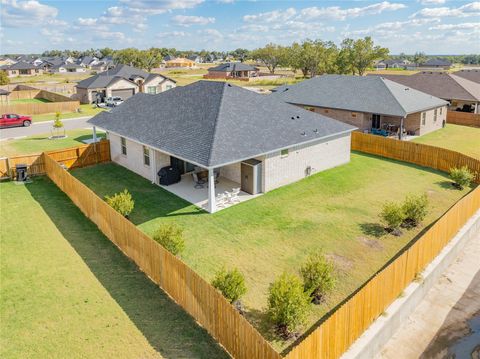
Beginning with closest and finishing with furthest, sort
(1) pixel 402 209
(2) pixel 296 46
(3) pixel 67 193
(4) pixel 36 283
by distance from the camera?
(4) pixel 36 283
(1) pixel 402 209
(3) pixel 67 193
(2) pixel 296 46

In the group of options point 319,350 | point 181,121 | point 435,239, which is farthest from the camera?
point 181,121

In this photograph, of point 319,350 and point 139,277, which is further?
point 139,277

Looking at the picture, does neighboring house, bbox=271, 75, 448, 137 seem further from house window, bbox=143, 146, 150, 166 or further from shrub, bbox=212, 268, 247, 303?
shrub, bbox=212, 268, 247, 303

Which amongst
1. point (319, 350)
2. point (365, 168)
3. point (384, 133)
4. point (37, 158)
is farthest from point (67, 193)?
point (384, 133)

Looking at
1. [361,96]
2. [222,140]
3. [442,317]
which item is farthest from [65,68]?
[442,317]

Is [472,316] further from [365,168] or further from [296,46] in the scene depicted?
[296,46]

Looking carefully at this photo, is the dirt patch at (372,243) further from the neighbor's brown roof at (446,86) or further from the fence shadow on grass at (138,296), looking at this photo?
the neighbor's brown roof at (446,86)
